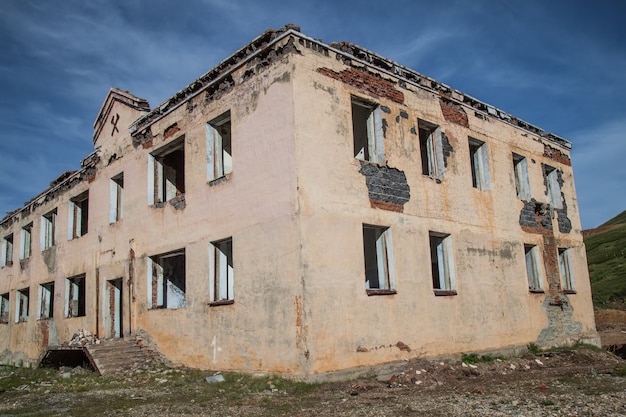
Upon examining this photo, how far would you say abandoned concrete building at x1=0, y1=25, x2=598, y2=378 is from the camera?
30.9 feet

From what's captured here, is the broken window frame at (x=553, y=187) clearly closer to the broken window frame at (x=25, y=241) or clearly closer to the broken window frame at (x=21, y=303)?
the broken window frame at (x=21, y=303)

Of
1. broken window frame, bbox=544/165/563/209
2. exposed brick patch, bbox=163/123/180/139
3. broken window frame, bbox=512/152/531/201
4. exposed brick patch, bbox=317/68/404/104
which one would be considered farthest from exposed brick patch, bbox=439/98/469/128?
exposed brick patch, bbox=163/123/180/139

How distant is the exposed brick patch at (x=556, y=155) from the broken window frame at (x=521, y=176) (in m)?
1.56

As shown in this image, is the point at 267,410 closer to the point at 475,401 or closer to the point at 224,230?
the point at 475,401

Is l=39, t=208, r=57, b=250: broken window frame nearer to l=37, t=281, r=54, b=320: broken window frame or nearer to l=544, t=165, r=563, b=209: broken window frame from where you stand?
l=37, t=281, r=54, b=320: broken window frame

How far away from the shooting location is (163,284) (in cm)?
1298

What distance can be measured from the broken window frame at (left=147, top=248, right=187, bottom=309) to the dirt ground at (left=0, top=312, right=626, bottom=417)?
1.92 metres

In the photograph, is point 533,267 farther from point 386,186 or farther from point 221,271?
point 221,271

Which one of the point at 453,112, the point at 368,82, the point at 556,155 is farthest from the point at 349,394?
the point at 556,155

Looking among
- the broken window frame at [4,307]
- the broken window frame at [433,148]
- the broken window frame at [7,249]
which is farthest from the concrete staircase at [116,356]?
the broken window frame at [7,249]

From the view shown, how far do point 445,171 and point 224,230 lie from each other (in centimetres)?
544

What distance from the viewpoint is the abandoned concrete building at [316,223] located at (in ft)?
30.9

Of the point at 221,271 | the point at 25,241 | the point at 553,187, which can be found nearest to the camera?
the point at 221,271

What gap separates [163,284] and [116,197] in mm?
3509
